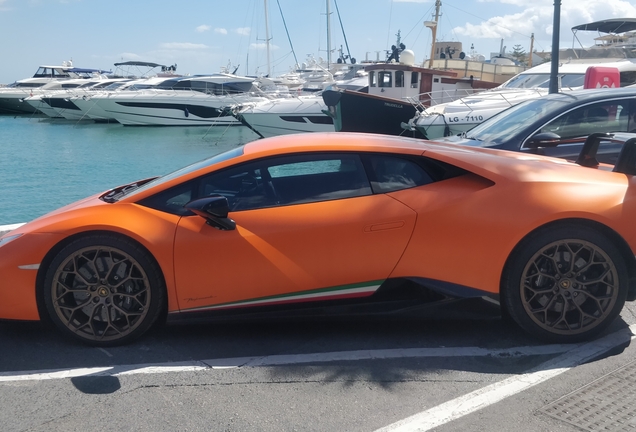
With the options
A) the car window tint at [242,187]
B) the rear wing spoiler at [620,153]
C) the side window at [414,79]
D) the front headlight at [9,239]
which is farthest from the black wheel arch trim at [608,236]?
the side window at [414,79]

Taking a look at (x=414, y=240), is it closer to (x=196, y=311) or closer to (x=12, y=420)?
(x=196, y=311)

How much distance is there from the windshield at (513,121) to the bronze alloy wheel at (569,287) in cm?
299

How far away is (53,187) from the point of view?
15.8 m

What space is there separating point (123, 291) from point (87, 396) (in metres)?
0.73

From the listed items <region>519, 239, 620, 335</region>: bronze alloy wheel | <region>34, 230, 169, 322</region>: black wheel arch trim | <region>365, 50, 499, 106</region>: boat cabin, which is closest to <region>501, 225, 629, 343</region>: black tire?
<region>519, 239, 620, 335</region>: bronze alloy wheel

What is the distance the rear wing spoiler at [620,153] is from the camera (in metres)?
4.05

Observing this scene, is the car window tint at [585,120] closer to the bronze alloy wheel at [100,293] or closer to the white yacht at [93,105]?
the bronze alloy wheel at [100,293]

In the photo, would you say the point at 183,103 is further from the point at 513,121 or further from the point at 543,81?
the point at 513,121

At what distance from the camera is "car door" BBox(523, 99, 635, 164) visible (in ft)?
21.3

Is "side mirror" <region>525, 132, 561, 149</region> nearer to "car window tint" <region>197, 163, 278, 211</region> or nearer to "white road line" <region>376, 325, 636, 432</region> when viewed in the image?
"white road line" <region>376, 325, 636, 432</region>

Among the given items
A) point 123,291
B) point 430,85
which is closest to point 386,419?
point 123,291

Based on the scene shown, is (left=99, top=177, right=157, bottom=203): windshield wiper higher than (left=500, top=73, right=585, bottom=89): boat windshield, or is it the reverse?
(left=500, top=73, right=585, bottom=89): boat windshield

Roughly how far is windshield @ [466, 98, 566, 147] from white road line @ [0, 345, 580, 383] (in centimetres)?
331

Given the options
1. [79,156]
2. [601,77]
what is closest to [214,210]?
[601,77]
